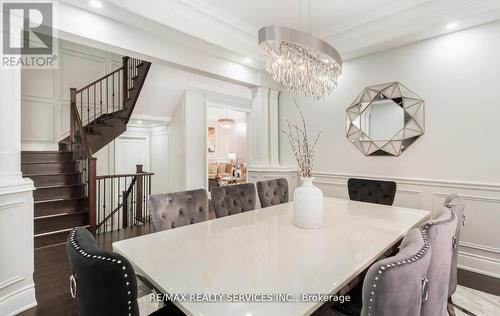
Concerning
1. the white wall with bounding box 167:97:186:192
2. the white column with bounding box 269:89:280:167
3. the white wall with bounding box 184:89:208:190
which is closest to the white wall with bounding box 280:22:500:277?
the white column with bounding box 269:89:280:167

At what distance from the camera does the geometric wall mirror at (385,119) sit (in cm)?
305

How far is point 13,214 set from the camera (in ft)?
6.47

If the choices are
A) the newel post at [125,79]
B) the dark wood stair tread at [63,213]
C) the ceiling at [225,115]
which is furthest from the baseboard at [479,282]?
the ceiling at [225,115]

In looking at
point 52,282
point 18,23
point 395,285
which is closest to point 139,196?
point 52,282

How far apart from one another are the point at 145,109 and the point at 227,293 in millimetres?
5351

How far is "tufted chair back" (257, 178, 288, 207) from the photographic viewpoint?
106 inches

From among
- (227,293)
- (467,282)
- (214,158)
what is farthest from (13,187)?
(214,158)

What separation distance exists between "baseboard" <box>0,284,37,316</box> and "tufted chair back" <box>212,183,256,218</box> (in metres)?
1.61

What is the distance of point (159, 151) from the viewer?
22.1ft

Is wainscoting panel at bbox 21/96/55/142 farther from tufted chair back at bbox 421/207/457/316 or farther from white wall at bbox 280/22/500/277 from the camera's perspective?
tufted chair back at bbox 421/207/457/316

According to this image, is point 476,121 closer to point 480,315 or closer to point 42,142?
point 480,315

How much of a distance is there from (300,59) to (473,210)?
247cm

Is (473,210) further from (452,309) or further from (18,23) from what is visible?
(18,23)

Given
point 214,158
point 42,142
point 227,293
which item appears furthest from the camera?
point 214,158
